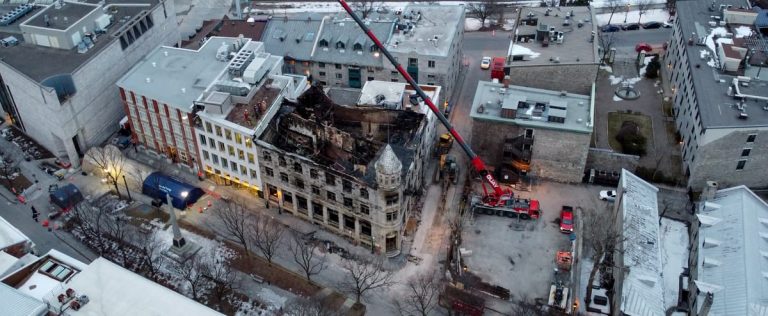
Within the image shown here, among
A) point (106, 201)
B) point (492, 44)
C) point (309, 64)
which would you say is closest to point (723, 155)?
point (492, 44)

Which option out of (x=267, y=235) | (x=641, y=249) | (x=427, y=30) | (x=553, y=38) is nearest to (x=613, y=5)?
(x=553, y=38)

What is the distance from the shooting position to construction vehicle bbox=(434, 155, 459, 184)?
11388 centimetres

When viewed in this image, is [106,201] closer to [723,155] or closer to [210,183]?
[210,183]

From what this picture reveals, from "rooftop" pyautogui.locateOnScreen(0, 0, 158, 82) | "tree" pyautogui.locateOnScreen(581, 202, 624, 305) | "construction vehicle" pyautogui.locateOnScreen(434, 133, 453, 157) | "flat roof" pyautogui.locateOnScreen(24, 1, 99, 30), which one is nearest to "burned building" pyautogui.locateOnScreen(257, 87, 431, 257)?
"construction vehicle" pyautogui.locateOnScreen(434, 133, 453, 157)

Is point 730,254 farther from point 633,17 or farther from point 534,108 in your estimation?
point 633,17

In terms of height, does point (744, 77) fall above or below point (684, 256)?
above

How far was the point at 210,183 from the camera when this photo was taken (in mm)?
114500

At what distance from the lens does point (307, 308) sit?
8788 cm

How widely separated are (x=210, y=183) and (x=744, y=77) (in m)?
94.9

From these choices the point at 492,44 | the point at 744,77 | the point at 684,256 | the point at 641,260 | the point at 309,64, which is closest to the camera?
the point at 641,260

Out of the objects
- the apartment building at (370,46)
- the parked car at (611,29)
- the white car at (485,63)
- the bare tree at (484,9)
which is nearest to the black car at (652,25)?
the parked car at (611,29)

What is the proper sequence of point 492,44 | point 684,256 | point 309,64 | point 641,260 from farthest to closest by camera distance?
point 492,44, point 309,64, point 684,256, point 641,260

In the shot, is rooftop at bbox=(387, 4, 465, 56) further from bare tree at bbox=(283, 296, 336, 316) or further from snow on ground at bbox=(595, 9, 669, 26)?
bare tree at bbox=(283, 296, 336, 316)

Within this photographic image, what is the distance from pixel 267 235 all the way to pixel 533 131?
46972 millimetres
